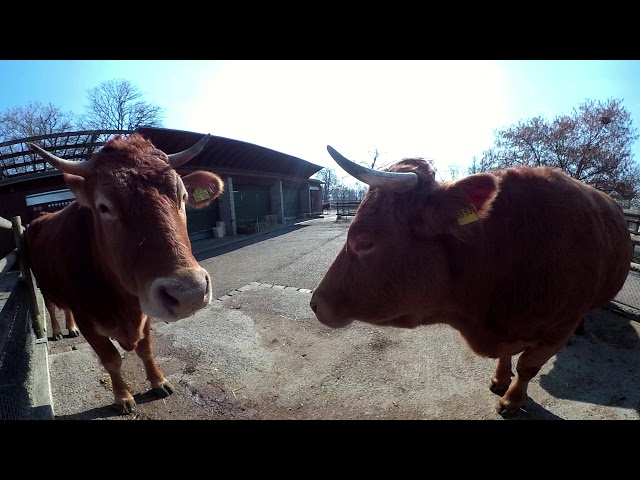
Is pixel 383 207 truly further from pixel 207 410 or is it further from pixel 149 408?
pixel 149 408

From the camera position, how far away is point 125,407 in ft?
10.2

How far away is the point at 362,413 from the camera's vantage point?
9.90ft

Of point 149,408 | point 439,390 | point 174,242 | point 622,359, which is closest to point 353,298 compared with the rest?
point 174,242

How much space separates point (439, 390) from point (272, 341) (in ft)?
8.07

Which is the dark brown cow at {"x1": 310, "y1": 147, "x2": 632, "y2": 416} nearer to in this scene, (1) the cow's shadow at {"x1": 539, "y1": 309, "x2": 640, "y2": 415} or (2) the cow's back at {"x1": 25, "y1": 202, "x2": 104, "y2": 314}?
(1) the cow's shadow at {"x1": 539, "y1": 309, "x2": 640, "y2": 415}

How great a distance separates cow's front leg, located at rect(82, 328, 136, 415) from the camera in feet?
9.93

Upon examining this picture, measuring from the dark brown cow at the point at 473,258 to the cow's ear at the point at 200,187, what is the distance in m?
1.72

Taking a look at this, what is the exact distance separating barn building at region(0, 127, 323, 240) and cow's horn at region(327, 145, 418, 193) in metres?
10.8

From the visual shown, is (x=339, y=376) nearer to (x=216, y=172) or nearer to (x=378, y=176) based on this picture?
(x=378, y=176)

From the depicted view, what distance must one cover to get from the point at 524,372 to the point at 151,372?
3.96 metres

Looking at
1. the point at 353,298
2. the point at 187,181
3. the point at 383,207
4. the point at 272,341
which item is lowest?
the point at 272,341

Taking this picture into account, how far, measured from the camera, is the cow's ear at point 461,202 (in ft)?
6.48

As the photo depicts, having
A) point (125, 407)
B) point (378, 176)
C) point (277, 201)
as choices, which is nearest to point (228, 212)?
point (277, 201)

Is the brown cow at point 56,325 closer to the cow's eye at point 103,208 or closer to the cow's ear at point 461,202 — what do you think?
the cow's eye at point 103,208
